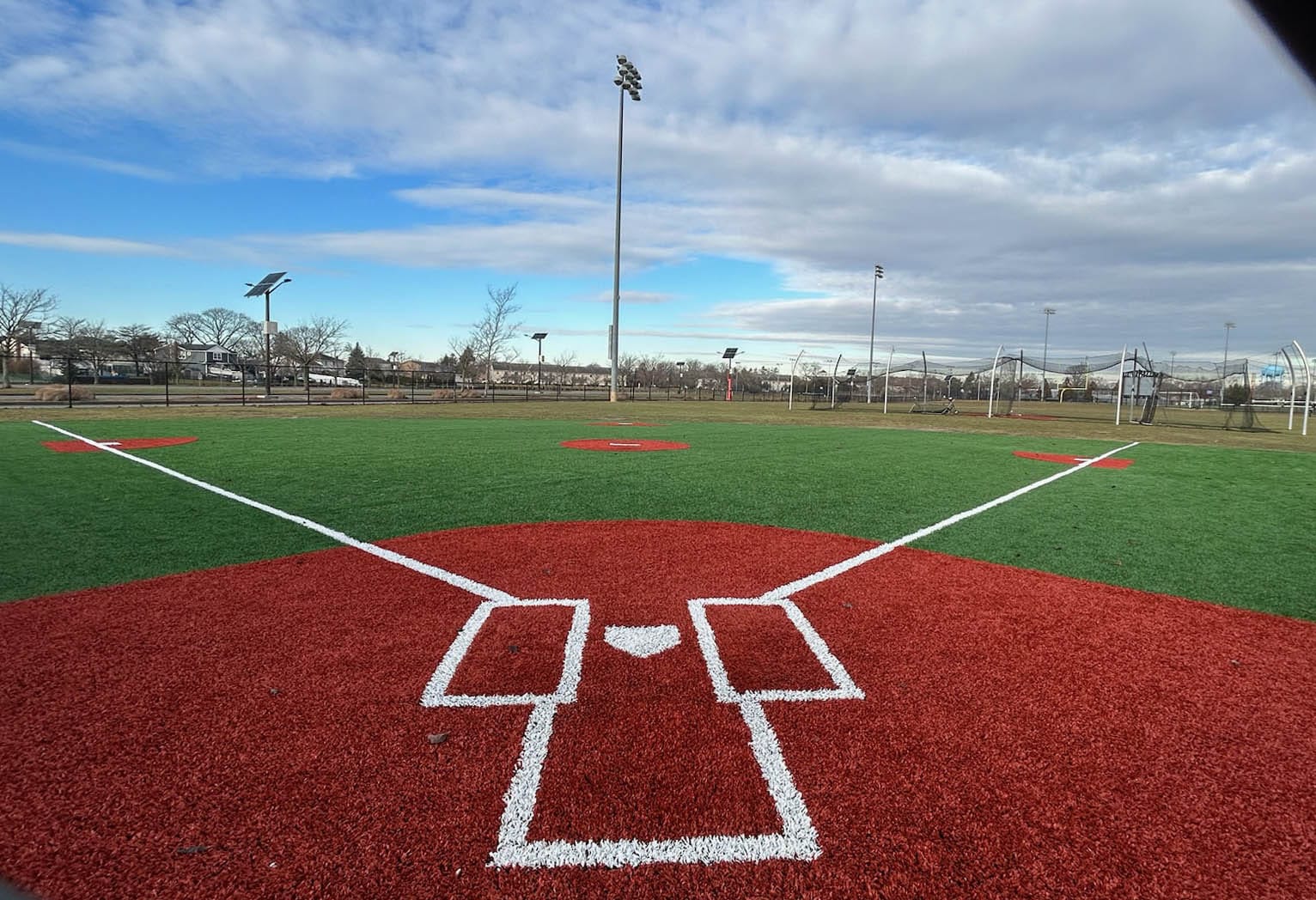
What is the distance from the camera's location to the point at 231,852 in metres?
2.17

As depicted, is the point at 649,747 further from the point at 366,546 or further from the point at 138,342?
the point at 138,342

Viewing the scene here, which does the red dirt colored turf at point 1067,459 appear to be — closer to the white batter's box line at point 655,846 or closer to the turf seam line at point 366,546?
the turf seam line at point 366,546

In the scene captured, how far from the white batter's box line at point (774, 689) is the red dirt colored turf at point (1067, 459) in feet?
37.8

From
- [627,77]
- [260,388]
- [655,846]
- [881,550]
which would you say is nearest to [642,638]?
[655,846]

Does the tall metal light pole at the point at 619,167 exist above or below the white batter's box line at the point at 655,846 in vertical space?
above

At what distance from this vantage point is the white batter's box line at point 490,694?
3188 millimetres

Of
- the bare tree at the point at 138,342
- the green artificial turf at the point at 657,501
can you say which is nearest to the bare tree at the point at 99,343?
the bare tree at the point at 138,342

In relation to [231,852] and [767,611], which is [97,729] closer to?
[231,852]

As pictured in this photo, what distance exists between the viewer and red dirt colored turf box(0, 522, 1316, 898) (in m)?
2.13

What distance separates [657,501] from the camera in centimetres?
839

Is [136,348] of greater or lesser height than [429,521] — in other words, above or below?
above

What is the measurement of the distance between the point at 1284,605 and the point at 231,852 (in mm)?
6388

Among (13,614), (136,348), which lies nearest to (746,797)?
(13,614)

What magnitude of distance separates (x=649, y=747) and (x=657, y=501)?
18.4ft
